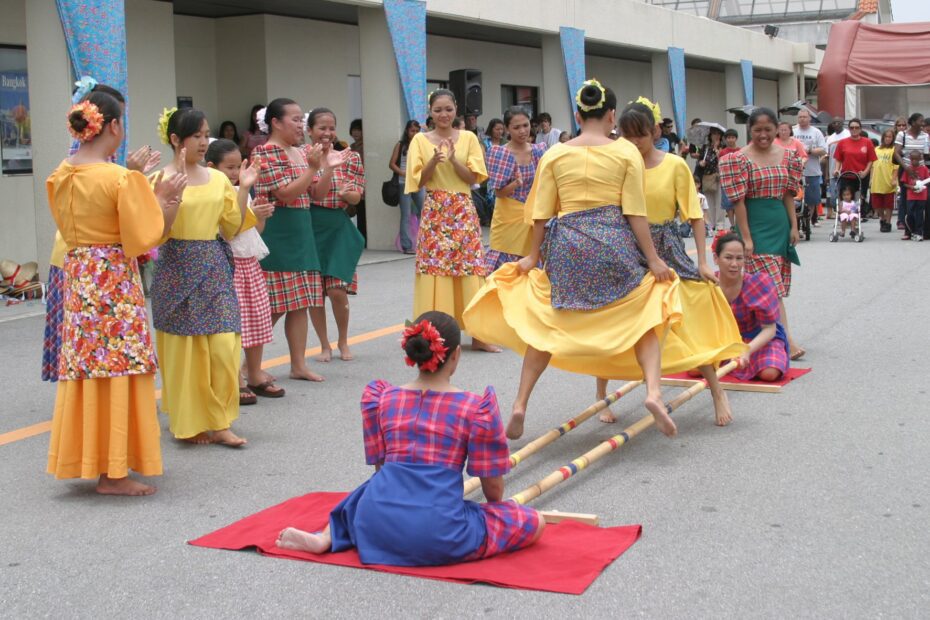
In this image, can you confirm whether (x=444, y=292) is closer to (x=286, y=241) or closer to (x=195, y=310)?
(x=286, y=241)

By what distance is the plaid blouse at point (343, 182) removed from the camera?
838cm

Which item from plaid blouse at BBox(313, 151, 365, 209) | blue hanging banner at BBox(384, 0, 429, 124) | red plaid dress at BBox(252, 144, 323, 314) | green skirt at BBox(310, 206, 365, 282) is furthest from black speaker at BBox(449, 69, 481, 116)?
red plaid dress at BBox(252, 144, 323, 314)

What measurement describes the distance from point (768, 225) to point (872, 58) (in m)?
20.2

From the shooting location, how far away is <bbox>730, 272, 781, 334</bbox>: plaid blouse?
781 centimetres

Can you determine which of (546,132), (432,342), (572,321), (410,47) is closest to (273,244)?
(572,321)

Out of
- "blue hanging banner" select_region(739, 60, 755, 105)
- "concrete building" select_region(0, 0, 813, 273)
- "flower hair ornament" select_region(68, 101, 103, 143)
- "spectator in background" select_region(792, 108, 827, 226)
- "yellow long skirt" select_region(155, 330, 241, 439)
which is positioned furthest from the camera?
"blue hanging banner" select_region(739, 60, 755, 105)

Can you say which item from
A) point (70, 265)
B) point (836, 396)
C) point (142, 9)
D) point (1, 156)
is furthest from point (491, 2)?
point (70, 265)

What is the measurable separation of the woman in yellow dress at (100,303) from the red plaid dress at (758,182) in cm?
425

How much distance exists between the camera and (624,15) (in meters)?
24.4

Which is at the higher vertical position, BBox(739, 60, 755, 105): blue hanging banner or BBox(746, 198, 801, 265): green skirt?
BBox(739, 60, 755, 105): blue hanging banner

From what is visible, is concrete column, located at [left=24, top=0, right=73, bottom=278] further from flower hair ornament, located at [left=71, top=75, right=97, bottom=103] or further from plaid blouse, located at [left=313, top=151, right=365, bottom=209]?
flower hair ornament, located at [left=71, top=75, right=97, bottom=103]

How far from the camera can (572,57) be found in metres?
22.0

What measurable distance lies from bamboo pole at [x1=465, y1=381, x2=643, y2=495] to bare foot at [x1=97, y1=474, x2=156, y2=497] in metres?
1.43

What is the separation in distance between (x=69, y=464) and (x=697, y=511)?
2.66 m
